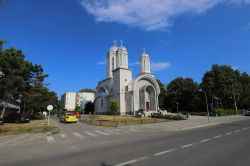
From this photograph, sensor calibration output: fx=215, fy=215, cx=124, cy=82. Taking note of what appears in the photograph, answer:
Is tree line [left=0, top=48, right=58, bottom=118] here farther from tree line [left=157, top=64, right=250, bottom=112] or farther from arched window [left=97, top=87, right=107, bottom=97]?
tree line [left=157, top=64, right=250, bottom=112]

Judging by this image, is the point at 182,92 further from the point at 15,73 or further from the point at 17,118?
the point at 15,73

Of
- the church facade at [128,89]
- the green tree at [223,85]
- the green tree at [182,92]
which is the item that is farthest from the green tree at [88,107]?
the green tree at [223,85]

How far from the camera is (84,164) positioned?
24.8 feet

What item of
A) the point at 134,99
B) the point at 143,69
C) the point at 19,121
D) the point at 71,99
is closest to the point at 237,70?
the point at 143,69

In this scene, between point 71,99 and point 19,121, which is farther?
point 71,99

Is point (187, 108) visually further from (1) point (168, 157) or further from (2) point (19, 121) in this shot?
(1) point (168, 157)

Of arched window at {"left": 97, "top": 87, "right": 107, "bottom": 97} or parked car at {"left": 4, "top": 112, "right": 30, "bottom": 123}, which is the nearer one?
parked car at {"left": 4, "top": 112, "right": 30, "bottom": 123}

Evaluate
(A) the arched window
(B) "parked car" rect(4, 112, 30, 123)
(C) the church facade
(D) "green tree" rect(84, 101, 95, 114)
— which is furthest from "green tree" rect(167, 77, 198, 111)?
(B) "parked car" rect(4, 112, 30, 123)

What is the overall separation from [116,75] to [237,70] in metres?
41.9

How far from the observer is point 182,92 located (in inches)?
3007

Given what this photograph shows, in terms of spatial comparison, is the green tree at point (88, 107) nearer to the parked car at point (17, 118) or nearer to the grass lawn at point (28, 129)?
the parked car at point (17, 118)

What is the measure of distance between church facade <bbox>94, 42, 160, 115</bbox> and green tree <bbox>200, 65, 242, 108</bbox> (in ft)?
57.8

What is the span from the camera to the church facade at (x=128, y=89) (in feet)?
182

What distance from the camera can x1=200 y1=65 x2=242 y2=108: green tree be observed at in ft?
205
